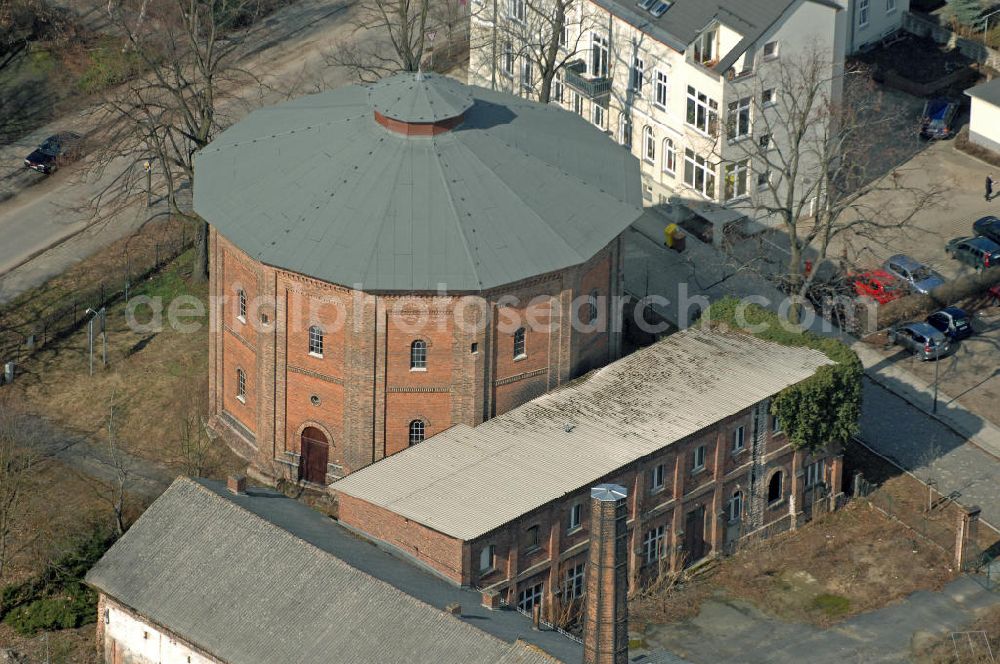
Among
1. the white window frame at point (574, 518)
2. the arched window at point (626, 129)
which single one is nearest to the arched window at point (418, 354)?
the white window frame at point (574, 518)

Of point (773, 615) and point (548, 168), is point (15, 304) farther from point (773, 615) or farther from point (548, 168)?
point (773, 615)

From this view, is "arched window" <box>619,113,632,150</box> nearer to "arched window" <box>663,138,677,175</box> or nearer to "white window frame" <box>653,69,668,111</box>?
"arched window" <box>663,138,677,175</box>

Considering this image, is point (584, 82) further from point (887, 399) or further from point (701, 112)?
point (887, 399)

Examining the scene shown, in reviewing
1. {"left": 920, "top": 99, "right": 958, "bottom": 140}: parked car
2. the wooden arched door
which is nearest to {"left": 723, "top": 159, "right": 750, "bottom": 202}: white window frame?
{"left": 920, "top": 99, "right": 958, "bottom": 140}: parked car

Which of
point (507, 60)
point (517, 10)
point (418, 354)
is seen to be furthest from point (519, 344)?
point (507, 60)

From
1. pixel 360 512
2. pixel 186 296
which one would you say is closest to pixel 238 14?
pixel 186 296

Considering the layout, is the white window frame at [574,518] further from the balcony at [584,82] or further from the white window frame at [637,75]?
the balcony at [584,82]
